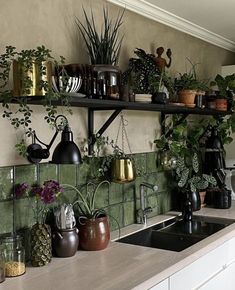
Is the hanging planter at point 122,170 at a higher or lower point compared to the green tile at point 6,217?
higher

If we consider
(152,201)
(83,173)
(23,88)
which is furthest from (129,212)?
(23,88)

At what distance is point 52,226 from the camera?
1915 millimetres

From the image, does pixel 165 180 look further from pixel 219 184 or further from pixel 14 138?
pixel 14 138

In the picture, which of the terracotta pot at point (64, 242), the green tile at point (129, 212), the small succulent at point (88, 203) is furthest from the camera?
the green tile at point (129, 212)

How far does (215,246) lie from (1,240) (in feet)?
3.68

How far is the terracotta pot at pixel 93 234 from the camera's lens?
1.97 m

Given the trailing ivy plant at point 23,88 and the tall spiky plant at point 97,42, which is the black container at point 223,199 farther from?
the trailing ivy plant at point 23,88

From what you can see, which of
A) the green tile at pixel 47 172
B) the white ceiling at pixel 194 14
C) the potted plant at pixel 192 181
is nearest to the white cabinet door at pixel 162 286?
the green tile at pixel 47 172

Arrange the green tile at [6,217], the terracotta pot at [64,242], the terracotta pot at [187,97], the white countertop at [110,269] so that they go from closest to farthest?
1. the white countertop at [110,269]
2. the green tile at [6,217]
3. the terracotta pot at [64,242]
4. the terracotta pot at [187,97]

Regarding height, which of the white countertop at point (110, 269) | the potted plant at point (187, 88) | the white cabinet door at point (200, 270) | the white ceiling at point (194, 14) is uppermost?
the white ceiling at point (194, 14)

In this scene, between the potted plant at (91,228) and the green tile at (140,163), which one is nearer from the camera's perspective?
the potted plant at (91,228)

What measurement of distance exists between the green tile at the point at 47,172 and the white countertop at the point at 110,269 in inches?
15.3

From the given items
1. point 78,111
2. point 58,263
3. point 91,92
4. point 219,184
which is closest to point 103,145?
point 78,111

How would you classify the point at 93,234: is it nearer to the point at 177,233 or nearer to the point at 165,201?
the point at 177,233
